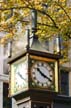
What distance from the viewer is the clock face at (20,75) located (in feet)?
20.5

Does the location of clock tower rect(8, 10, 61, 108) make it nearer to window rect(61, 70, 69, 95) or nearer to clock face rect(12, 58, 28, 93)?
clock face rect(12, 58, 28, 93)

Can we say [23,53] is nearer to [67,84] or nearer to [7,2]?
[7,2]

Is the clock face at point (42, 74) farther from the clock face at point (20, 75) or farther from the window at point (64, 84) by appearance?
the window at point (64, 84)

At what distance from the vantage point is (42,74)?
6316mm

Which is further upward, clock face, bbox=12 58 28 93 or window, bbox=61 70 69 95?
clock face, bbox=12 58 28 93

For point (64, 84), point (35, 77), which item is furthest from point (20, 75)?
point (64, 84)

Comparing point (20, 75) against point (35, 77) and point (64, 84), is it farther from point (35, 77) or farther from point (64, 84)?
point (64, 84)

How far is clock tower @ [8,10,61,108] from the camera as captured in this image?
20.4 ft

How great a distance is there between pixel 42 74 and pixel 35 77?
0.12 metres

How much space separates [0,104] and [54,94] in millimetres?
19783

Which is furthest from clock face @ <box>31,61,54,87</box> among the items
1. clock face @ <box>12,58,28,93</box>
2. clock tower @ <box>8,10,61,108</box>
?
clock face @ <box>12,58,28,93</box>

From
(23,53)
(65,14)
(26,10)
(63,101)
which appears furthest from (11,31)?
(63,101)

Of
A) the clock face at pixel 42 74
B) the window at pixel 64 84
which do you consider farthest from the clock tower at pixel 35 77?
the window at pixel 64 84

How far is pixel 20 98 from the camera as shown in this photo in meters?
6.42
